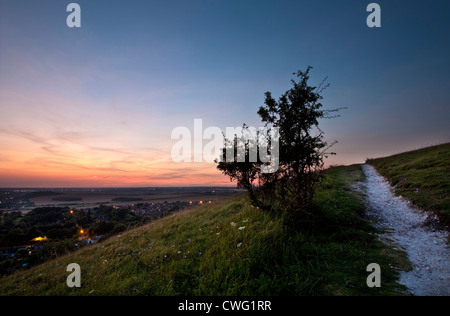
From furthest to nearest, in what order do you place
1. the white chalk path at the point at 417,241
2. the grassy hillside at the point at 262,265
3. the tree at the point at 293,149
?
the tree at the point at 293,149
the grassy hillside at the point at 262,265
the white chalk path at the point at 417,241

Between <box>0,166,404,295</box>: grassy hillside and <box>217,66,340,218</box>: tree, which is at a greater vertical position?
<box>217,66,340,218</box>: tree

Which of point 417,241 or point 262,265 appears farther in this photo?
point 417,241

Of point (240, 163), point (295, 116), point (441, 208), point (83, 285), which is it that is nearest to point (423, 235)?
point (441, 208)

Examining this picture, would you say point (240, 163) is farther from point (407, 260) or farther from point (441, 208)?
point (441, 208)

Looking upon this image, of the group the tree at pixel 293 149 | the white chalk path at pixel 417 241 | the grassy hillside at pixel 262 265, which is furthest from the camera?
the tree at pixel 293 149

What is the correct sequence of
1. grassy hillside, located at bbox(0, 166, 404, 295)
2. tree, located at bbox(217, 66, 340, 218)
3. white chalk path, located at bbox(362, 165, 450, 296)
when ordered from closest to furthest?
white chalk path, located at bbox(362, 165, 450, 296), grassy hillside, located at bbox(0, 166, 404, 295), tree, located at bbox(217, 66, 340, 218)

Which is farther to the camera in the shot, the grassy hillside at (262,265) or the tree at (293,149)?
the tree at (293,149)

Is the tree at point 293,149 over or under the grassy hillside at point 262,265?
over

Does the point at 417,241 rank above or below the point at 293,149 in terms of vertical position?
below

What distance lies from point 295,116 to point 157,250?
20.8 ft

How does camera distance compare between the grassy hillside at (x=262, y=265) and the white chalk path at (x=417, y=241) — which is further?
the grassy hillside at (x=262, y=265)

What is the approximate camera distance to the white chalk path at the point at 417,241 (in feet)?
9.95

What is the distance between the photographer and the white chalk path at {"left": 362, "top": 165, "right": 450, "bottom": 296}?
3.03m

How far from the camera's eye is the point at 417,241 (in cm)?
473
